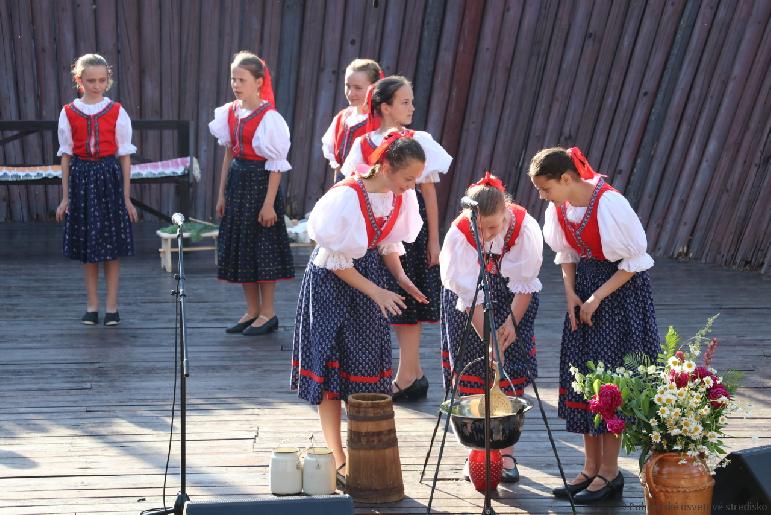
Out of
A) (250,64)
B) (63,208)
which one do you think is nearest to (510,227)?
(250,64)

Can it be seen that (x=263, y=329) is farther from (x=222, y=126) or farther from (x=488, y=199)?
(x=488, y=199)

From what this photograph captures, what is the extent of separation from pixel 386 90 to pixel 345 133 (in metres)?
0.71

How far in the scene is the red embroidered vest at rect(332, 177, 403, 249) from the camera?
14.5 ft

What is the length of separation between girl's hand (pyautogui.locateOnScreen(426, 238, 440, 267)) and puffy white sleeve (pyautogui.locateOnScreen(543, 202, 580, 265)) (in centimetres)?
119

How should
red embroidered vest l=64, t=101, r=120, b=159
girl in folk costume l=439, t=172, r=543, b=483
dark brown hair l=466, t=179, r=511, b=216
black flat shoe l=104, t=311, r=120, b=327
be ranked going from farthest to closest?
1. black flat shoe l=104, t=311, r=120, b=327
2. red embroidered vest l=64, t=101, r=120, b=159
3. girl in folk costume l=439, t=172, r=543, b=483
4. dark brown hair l=466, t=179, r=511, b=216

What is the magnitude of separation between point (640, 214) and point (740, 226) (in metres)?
0.86

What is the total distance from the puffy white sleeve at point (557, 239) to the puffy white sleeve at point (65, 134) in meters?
3.32

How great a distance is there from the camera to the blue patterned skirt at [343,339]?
4.50 m

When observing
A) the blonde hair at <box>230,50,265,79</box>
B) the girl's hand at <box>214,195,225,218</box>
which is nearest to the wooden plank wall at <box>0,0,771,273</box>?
the girl's hand at <box>214,195,225,218</box>

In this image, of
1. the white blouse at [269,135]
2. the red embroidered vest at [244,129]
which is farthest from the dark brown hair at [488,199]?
the red embroidered vest at [244,129]

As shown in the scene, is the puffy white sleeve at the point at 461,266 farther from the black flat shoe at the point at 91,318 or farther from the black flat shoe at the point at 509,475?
the black flat shoe at the point at 91,318

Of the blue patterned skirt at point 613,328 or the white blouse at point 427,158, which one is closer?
the blue patterned skirt at point 613,328

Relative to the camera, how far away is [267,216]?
Answer: 6777 millimetres

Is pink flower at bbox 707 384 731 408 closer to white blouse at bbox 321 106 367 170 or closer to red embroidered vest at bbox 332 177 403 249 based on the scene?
red embroidered vest at bbox 332 177 403 249
